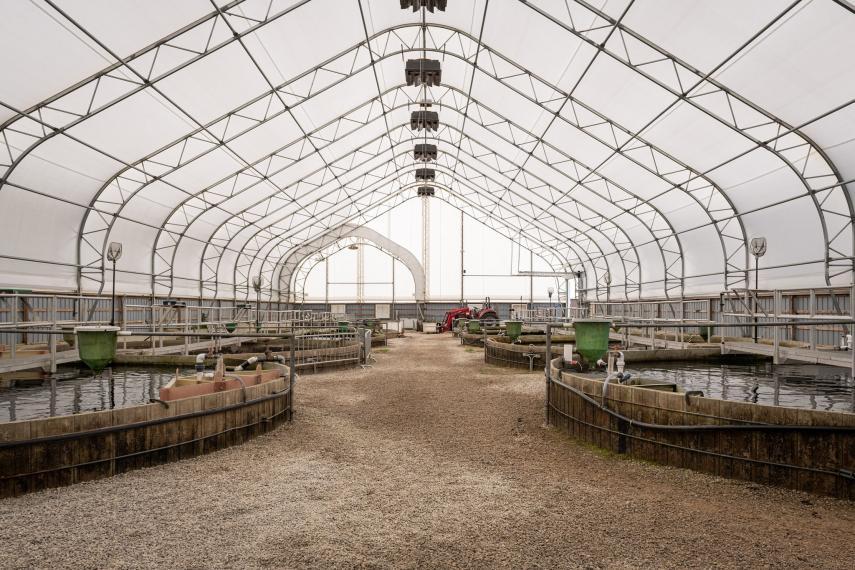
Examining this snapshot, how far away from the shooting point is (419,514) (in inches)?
194

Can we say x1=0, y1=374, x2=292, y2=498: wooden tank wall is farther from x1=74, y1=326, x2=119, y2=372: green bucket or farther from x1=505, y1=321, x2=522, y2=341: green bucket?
x1=505, y1=321, x2=522, y2=341: green bucket

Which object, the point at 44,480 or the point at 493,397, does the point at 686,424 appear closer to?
the point at 493,397

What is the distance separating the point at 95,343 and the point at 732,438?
9.12 metres

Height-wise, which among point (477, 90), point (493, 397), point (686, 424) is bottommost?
point (493, 397)

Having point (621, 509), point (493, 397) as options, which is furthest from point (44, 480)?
point (493, 397)

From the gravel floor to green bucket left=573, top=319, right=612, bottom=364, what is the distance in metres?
1.57

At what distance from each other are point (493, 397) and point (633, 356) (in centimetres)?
424

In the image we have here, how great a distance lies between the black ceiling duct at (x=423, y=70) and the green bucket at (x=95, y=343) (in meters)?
15.7

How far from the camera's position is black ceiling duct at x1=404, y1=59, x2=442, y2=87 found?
18.9m

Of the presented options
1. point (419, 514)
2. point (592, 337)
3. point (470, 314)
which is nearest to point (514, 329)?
point (592, 337)

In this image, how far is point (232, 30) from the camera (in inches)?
560

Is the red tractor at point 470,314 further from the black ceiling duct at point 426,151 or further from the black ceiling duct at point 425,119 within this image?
the black ceiling duct at point 425,119

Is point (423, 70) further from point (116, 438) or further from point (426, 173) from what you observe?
point (116, 438)

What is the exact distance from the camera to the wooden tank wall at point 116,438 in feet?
17.3
